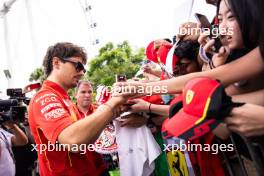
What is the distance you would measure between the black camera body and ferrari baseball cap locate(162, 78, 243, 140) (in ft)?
6.15

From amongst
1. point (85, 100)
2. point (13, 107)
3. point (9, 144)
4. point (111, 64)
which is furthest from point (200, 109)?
point (111, 64)

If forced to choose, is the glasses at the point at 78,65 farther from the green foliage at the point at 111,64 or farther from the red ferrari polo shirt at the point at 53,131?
the green foliage at the point at 111,64

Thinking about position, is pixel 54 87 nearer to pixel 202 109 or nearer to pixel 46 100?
pixel 46 100

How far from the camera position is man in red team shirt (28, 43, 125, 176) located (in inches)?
65.9

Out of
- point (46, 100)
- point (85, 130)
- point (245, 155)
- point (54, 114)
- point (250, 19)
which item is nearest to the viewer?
point (250, 19)

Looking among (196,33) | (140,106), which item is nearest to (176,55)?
(196,33)

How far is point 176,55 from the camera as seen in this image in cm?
184

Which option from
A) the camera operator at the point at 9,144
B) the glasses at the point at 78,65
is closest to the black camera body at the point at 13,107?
the camera operator at the point at 9,144

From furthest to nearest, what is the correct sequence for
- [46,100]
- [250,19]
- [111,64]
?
[111,64] < [46,100] < [250,19]

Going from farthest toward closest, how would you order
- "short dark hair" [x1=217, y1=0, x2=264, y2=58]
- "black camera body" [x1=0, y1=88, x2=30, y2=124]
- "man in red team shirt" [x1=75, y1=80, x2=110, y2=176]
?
"man in red team shirt" [x1=75, y1=80, x2=110, y2=176] < "black camera body" [x1=0, y1=88, x2=30, y2=124] < "short dark hair" [x1=217, y1=0, x2=264, y2=58]

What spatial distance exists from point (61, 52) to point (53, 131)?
0.76 metres

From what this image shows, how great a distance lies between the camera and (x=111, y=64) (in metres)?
14.1

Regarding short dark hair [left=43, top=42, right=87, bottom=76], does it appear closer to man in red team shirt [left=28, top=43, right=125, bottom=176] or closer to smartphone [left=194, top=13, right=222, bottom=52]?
man in red team shirt [left=28, top=43, right=125, bottom=176]

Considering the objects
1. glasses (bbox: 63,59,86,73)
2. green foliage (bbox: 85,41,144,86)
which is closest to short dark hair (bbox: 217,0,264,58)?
glasses (bbox: 63,59,86,73)
